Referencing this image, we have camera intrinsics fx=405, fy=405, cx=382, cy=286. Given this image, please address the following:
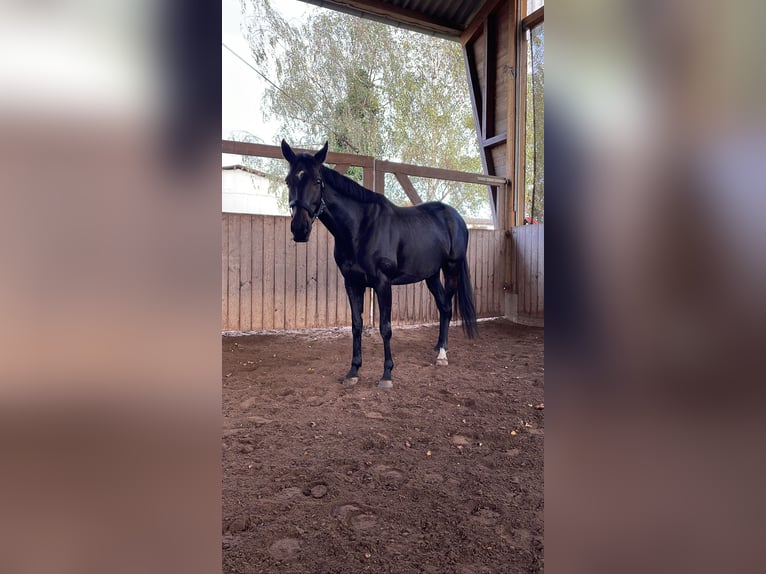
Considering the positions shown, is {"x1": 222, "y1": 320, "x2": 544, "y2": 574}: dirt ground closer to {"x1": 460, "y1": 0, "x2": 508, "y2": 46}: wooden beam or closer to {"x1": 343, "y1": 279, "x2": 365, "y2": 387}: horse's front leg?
{"x1": 343, "y1": 279, "x2": 365, "y2": 387}: horse's front leg

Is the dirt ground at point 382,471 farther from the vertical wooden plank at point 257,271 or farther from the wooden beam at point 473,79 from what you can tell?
the wooden beam at point 473,79

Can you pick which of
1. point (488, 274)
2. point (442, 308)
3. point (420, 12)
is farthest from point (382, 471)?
point (420, 12)

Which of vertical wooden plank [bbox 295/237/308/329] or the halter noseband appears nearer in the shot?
the halter noseband

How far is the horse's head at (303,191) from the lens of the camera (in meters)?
2.60

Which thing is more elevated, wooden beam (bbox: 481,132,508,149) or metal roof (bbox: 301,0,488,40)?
metal roof (bbox: 301,0,488,40)

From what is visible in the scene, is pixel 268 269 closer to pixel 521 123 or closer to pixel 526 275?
pixel 526 275

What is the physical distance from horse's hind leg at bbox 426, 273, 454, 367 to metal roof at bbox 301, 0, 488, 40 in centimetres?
427

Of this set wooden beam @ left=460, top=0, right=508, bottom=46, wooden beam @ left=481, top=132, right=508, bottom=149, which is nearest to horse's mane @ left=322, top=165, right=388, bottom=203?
wooden beam @ left=481, top=132, right=508, bottom=149

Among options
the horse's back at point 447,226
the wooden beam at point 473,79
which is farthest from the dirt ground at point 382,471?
the wooden beam at point 473,79

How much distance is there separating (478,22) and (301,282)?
476 centimetres

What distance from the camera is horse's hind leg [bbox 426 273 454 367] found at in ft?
11.8

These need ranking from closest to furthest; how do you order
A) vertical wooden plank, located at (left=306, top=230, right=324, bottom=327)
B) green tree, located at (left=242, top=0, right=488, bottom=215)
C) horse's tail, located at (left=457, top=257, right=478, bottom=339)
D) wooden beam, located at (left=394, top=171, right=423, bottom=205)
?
horse's tail, located at (left=457, top=257, right=478, bottom=339), vertical wooden plank, located at (left=306, top=230, right=324, bottom=327), wooden beam, located at (left=394, top=171, right=423, bottom=205), green tree, located at (left=242, top=0, right=488, bottom=215)

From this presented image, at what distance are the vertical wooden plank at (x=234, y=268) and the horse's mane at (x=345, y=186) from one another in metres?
1.98
